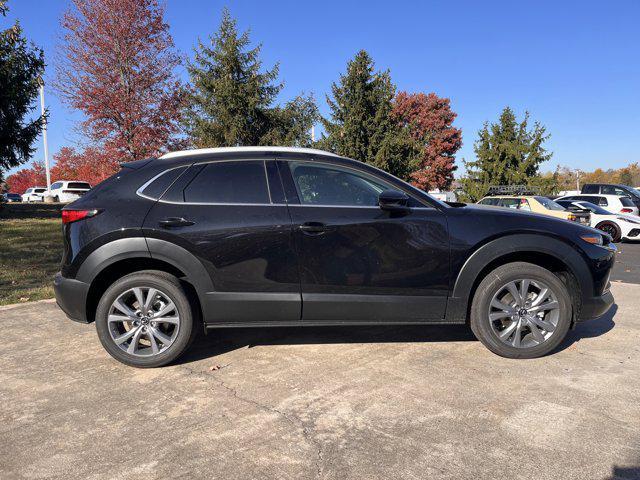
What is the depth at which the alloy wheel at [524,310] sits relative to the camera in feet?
12.5

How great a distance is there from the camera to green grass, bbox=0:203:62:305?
6.39 meters

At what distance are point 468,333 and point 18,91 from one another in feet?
51.9

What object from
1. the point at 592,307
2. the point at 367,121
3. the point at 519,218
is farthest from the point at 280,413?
the point at 367,121

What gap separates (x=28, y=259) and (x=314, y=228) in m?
7.83

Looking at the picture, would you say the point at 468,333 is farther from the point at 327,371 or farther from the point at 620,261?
the point at 620,261

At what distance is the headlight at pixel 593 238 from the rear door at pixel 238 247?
2518mm

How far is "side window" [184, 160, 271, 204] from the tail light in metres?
0.77

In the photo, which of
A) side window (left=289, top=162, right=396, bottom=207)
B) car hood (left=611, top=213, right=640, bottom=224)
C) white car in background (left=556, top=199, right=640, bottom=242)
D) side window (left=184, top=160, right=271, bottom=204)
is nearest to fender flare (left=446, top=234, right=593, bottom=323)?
side window (left=289, top=162, right=396, bottom=207)

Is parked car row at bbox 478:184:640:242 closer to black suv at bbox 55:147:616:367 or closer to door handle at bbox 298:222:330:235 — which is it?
black suv at bbox 55:147:616:367

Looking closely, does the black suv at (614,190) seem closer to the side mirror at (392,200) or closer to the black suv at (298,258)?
the black suv at (298,258)

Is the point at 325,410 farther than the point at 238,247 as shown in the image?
No

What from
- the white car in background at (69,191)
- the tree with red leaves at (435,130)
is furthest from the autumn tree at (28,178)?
the tree with red leaves at (435,130)

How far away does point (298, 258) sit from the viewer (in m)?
3.69

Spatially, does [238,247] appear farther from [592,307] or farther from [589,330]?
[589,330]
